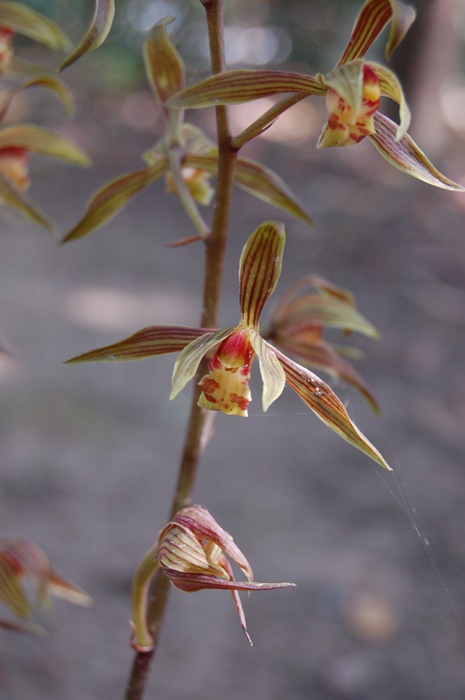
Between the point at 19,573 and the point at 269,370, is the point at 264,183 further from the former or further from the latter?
the point at 19,573

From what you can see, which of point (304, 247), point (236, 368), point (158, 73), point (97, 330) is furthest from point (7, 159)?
point (304, 247)

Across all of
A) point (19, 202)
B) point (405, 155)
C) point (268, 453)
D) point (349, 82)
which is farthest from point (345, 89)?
point (268, 453)

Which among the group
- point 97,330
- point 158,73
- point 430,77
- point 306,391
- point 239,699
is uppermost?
point 158,73

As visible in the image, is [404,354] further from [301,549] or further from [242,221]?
[242,221]

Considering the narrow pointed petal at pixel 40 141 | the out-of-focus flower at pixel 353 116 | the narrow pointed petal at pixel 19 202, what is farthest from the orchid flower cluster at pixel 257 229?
the narrow pointed petal at pixel 40 141

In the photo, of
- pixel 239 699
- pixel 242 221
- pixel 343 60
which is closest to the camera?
pixel 343 60

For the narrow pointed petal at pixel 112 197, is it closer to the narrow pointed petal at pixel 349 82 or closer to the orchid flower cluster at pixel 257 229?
the orchid flower cluster at pixel 257 229
